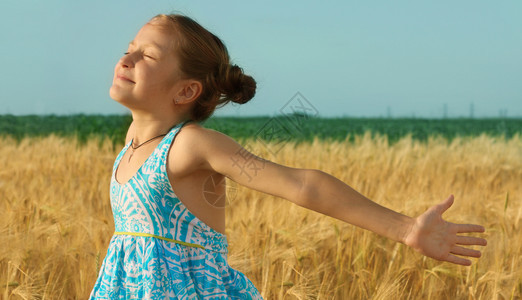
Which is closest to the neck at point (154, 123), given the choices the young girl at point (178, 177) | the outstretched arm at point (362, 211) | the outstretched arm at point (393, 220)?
the young girl at point (178, 177)

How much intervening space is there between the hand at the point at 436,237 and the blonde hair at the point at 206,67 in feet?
2.12

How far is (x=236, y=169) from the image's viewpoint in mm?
1272

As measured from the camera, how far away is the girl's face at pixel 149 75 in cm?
143

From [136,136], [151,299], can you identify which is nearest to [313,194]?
[151,299]

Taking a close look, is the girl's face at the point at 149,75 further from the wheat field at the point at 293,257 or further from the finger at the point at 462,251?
the finger at the point at 462,251

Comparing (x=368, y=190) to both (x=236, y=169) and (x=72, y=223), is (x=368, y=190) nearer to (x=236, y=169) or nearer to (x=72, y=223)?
(x=72, y=223)

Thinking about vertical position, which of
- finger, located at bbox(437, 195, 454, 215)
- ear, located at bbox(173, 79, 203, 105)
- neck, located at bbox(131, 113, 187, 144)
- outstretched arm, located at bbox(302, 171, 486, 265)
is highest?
ear, located at bbox(173, 79, 203, 105)

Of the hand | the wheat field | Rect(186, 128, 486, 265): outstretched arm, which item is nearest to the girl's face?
Rect(186, 128, 486, 265): outstretched arm

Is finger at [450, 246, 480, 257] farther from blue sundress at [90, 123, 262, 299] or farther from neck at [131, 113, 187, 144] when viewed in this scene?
neck at [131, 113, 187, 144]

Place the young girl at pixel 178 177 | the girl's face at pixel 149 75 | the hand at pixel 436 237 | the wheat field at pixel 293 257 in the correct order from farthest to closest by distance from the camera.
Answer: the wheat field at pixel 293 257
the girl's face at pixel 149 75
the young girl at pixel 178 177
the hand at pixel 436 237

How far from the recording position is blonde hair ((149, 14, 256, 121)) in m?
1.49

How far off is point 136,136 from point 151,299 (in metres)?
0.48

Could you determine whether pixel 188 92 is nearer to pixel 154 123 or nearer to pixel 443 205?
pixel 154 123

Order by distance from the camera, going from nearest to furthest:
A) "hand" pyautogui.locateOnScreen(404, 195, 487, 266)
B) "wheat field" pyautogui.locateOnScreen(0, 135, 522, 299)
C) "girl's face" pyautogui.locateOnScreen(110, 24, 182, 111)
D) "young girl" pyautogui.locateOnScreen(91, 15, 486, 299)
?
"hand" pyautogui.locateOnScreen(404, 195, 487, 266), "young girl" pyautogui.locateOnScreen(91, 15, 486, 299), "girl's face" pyautogui.locateOnScreen(110, 24, 182, 111), "wheat field" pyautogui.locateOnScreen(0, 135, 522, 299)
